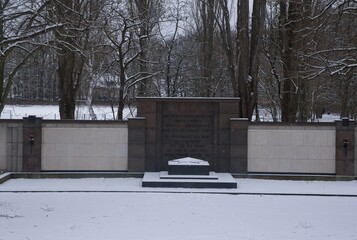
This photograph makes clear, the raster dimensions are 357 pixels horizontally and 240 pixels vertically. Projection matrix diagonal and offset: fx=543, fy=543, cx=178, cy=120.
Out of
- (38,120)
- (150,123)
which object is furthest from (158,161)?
(38,120)

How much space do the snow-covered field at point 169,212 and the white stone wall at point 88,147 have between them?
0.99m

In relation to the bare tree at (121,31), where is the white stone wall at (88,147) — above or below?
below

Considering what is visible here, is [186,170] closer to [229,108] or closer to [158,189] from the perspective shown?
[158,189]

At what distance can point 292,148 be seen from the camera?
1723 cm

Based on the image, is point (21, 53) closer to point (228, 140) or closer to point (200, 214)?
point (228, 140)

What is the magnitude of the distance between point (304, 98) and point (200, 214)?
18.2 meters

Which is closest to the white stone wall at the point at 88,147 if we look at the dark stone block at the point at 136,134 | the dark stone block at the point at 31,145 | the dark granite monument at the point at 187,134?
the dark stone block at the point at 136,134

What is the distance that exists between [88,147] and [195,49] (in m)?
21.7

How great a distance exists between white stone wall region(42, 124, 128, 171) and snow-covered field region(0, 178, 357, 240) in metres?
0.99

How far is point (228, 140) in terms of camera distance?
56.5 feet

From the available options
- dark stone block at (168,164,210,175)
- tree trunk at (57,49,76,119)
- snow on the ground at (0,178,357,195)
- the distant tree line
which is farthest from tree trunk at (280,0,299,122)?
tree trunk at (57,49,76,119)

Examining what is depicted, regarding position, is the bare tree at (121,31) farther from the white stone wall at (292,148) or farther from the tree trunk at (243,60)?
the white stone wall at (292,148)

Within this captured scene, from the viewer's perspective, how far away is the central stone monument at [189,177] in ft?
50.0

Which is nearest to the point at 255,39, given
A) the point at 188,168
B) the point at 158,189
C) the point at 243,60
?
the point at 243,60
